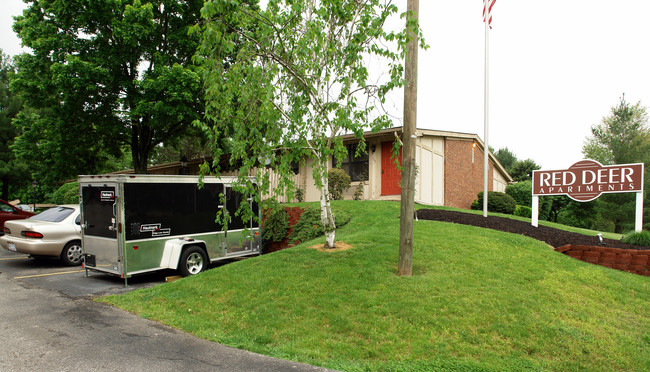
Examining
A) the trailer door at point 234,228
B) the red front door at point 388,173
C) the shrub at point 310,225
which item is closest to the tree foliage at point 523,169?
the red front door at point 388,173

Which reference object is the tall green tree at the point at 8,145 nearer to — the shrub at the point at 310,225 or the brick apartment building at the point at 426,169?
the brick apartment building at the point at 426,169

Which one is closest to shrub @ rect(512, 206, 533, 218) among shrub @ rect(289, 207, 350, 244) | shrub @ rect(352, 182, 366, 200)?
shrub @ rect(352, 182, 366, 200)

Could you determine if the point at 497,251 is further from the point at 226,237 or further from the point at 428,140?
the point at 428,140

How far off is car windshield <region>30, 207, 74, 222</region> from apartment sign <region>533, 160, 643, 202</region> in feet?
44.3

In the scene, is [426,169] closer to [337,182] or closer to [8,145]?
[337,182]

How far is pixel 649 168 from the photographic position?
3078 cm

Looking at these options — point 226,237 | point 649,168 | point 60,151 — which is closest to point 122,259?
point 226,237

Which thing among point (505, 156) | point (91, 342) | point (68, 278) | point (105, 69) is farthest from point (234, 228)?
point (505, 156)

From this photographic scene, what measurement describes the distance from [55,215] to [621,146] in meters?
41.4

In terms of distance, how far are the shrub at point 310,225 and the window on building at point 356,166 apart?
5160 millimetres

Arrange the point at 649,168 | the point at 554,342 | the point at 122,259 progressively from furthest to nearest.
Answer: the point at 649,168 < the point at 122,259 < the point at 554,342

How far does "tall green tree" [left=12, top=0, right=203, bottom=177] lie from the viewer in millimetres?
16203

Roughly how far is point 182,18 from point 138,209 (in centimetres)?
1472

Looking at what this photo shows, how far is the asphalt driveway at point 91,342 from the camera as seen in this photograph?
4.06 m
